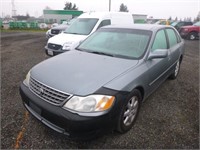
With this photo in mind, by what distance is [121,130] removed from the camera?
92.3 inches

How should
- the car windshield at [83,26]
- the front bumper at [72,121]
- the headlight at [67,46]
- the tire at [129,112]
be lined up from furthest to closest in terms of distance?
the car windshield at [83,26]
the headlight at [67,46]
the tire at [129,112]
the front bumper at [72,121]

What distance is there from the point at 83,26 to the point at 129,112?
5.14m

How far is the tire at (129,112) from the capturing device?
2.23 metres

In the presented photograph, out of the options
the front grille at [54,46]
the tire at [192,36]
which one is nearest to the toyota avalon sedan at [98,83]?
the front grille at [54,46]

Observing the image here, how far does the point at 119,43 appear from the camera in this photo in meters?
3.03

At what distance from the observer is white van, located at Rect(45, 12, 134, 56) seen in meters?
5.67

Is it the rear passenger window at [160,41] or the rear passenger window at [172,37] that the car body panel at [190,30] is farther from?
the rear passenger window at [160,41]

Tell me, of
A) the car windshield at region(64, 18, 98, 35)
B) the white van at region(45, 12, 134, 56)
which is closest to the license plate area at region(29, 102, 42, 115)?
the white van at region(45, 12, 134, 56)

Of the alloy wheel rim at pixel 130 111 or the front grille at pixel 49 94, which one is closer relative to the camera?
the front grille at pixel 49 94

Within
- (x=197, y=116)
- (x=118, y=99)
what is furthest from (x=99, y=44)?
(x=197, y=116)

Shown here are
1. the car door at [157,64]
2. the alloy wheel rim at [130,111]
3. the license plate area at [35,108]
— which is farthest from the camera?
the car door at [157,64]

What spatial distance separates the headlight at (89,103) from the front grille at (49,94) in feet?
0.34

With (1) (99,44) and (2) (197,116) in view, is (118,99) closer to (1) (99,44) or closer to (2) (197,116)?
(1) (99,44)

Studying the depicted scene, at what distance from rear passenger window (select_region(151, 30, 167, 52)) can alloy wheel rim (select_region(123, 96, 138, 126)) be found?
1.02 meters
